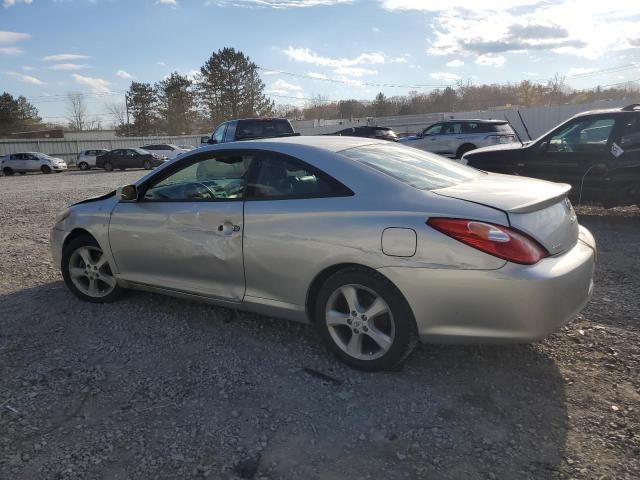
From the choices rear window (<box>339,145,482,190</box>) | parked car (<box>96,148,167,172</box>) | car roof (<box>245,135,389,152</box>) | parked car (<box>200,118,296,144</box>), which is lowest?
parked car (<box>96,148,167,172</box>)

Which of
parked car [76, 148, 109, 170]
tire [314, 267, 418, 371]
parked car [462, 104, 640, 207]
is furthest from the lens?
parked car [76, 148, 109, 170]

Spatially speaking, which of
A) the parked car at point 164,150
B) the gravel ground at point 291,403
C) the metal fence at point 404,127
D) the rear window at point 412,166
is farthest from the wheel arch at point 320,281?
the parked car at point 164,150

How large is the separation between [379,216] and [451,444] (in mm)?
1282

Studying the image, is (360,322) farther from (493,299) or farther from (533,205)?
(533,205)

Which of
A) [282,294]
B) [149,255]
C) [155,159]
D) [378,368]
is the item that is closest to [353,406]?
[378,368]

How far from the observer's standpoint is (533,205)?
2.97 meters

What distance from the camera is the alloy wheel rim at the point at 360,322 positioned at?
10.2 feet

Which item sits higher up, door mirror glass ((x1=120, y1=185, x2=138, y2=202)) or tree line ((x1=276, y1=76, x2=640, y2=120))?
tree line ((x1=276, y1=76, x2=640, y2=120))

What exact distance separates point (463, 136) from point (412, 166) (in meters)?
14.8

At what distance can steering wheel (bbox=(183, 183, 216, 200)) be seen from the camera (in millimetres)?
3867

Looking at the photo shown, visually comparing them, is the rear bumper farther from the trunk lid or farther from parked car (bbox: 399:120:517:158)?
parked car (bbox: 399:120:517:158)

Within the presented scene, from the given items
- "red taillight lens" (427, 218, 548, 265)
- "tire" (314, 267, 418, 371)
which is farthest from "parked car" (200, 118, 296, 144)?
"red taillight lens" (427, 218, 548, 265)

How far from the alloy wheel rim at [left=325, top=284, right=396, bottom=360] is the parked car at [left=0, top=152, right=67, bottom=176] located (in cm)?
3526

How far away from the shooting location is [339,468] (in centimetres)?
240
